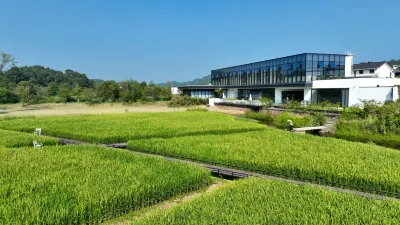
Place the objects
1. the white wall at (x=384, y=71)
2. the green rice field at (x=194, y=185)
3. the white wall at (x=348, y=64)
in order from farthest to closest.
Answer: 1. the white wall at (x=384, y=71)
2. the white wall at (x=348, y=64)
3. the green rice field at (x=194, y=185)

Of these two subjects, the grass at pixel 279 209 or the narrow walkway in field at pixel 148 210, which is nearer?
the grass at pixel 279 209

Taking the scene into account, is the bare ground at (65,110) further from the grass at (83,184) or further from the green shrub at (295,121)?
the grass at (83,184)

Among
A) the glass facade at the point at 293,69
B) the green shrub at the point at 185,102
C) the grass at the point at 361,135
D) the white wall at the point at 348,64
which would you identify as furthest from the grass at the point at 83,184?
the green shrub at the point at 185,102

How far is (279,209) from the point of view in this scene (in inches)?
217

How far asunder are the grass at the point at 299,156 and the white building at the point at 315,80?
45.8 feet

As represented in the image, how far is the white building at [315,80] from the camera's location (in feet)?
83.1

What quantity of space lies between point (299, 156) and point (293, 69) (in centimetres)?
2639

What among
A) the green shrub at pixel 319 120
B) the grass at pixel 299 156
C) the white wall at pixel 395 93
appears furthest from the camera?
the white wall at pixel 395 93

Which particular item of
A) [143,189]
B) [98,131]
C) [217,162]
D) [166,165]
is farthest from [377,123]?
[98,131]

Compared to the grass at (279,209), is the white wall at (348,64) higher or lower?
higher

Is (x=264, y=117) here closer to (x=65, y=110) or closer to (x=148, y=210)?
(x=148, y=210)

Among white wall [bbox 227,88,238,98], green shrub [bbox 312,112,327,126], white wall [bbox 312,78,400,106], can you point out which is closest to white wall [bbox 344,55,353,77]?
white wall [bbox 312,78,400,106]

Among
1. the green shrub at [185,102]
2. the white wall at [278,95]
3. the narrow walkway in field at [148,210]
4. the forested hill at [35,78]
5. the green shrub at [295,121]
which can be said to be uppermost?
the forested hill at [35,78]

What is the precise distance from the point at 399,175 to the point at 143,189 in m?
7.20
